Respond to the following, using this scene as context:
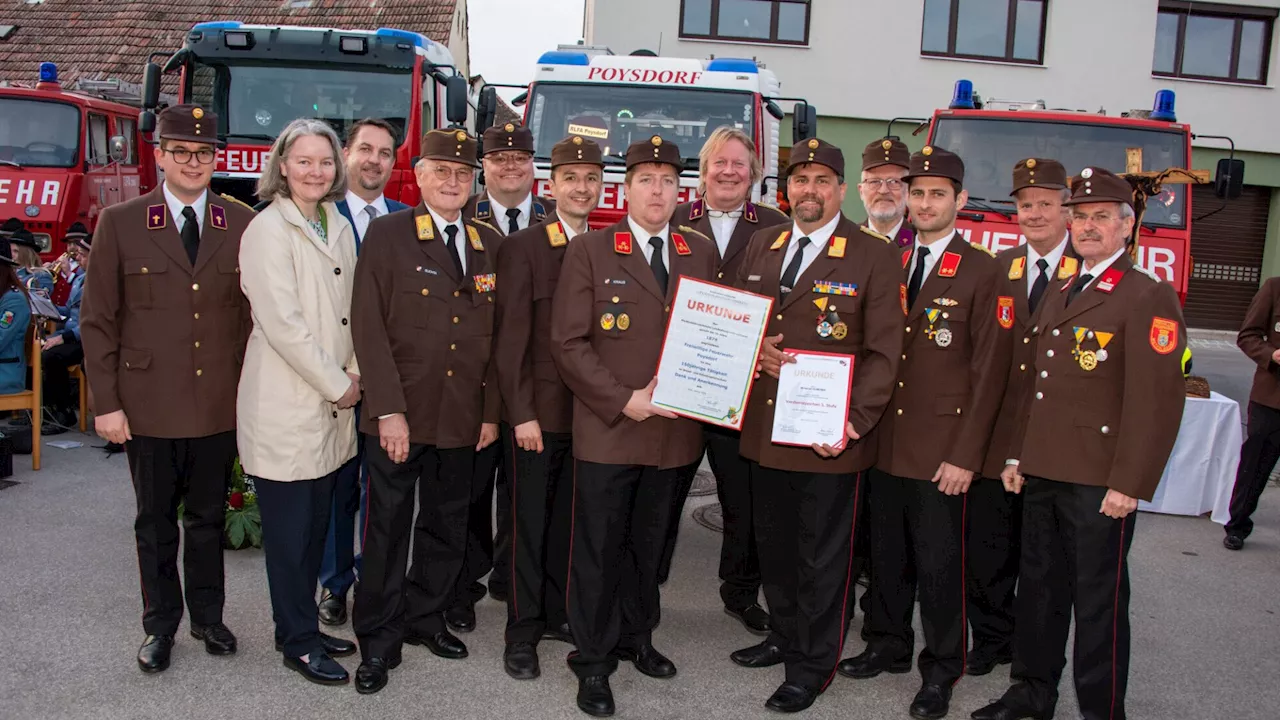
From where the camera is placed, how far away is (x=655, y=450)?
13.4ft

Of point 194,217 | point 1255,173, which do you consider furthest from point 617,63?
point 1255,173

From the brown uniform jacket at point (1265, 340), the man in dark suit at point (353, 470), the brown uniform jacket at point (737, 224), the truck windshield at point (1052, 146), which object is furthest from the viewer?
the truck windshield at point (1052, 146)

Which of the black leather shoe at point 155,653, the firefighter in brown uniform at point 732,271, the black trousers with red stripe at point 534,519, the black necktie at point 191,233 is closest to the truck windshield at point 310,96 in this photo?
the firefighter in brown uniform at point 732,271

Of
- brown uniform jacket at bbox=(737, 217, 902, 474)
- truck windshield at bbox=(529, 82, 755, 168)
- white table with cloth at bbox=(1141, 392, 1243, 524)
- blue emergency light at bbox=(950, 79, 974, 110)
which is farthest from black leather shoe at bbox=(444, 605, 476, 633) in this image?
blue emergency light at bbox=(950, 79, 974, 110)

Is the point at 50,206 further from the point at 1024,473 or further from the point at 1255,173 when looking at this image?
the point at 1255,173

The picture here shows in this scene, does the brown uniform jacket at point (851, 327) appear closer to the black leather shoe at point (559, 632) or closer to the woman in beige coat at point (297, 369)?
the black leather shoe at point (559, 632)

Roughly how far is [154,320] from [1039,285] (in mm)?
3676

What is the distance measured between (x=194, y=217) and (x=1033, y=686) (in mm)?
3869

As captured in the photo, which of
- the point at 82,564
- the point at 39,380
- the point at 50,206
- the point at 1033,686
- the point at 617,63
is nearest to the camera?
the point at 1033,686

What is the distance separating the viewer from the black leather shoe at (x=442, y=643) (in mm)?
4449

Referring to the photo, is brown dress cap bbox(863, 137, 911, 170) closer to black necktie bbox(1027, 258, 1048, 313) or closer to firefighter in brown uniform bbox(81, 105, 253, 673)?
black necktie bbox(1027, 258, 1048, 313)

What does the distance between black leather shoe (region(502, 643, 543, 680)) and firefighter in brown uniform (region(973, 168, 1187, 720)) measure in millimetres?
2078

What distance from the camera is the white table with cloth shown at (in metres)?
7.24

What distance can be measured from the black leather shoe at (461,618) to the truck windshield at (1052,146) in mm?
5451
